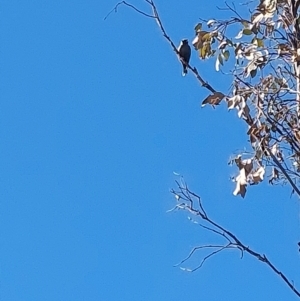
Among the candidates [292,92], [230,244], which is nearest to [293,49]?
[292,92]

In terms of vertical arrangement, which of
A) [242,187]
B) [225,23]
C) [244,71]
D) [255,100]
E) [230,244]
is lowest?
[230,244]

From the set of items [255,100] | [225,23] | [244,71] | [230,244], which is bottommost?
[230,244]

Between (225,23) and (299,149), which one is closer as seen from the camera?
(299,149)

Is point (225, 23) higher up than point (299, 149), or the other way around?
point (225, 23)

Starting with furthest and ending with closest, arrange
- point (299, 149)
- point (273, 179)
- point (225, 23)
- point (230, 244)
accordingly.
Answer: point (225, 23) < point (273, 179) < point (299, 149) < point (230, 244)

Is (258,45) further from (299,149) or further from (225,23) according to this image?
(299,149)

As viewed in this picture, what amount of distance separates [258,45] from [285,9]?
8.1 inches

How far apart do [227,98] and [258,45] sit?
0.44 metres

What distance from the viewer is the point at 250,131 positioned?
3422mm

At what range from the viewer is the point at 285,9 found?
3637mm

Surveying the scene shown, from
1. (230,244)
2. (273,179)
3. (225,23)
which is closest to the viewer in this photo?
(230,244)

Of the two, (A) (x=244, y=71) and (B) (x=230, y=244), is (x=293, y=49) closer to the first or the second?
(A) (x=244, y=71)

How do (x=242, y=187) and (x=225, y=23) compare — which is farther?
(x=225, y=23)

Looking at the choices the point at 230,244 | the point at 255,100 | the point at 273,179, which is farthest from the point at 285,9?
the point at 230,244
